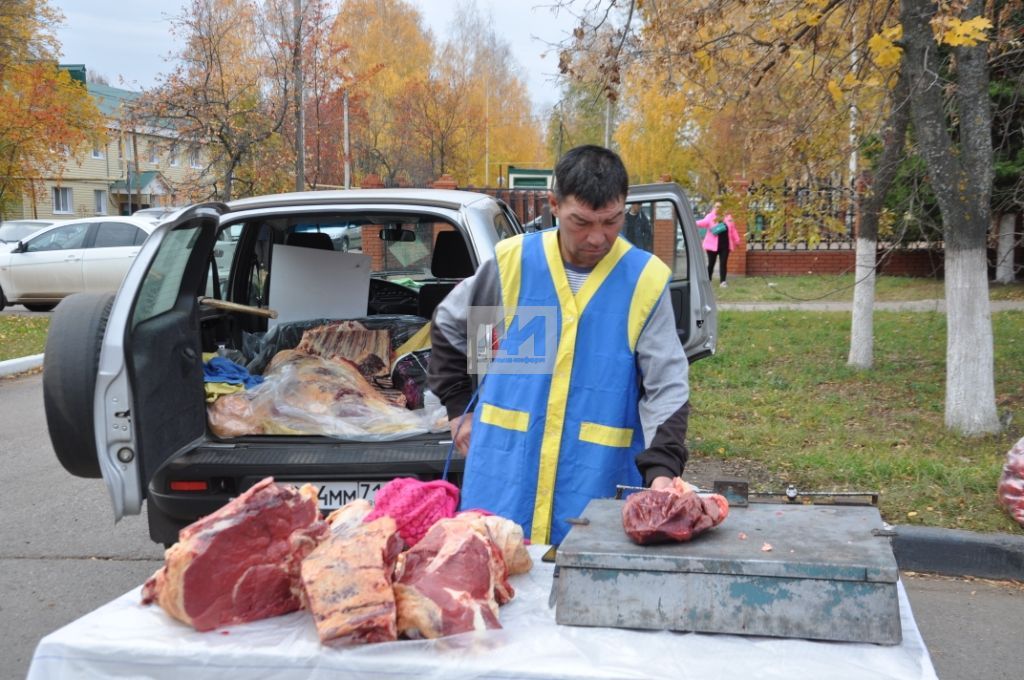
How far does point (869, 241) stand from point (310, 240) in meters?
6.02

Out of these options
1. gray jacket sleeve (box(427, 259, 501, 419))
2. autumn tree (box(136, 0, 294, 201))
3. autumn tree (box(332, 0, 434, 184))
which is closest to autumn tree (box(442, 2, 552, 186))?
autumn tree (box(332, 0, 434, 184))

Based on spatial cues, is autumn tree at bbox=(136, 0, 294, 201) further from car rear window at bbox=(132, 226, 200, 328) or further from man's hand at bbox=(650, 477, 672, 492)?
man's hand at bbox=(650, 477, 672, 492)

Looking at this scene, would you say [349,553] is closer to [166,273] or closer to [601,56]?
[166,273]

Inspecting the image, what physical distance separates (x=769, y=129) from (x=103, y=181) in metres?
57.5

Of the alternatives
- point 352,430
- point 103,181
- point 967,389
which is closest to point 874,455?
point 967,389

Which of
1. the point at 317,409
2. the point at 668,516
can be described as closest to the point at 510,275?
the point at 668,516

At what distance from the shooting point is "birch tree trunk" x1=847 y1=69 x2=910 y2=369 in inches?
347

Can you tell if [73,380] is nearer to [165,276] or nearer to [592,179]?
[165,276]

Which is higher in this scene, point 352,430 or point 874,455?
point 352,430

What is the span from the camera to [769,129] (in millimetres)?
8484

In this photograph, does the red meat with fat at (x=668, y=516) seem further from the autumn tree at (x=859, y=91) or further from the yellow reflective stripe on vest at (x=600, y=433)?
the autumn tree at (x=859, y=91)

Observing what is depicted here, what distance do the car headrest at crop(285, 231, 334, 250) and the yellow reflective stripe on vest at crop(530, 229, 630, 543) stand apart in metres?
3.94

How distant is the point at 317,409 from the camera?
16.2 ft

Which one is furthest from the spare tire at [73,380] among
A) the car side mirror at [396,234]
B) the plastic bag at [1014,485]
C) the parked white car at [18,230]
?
the parked white car at [18,230]
